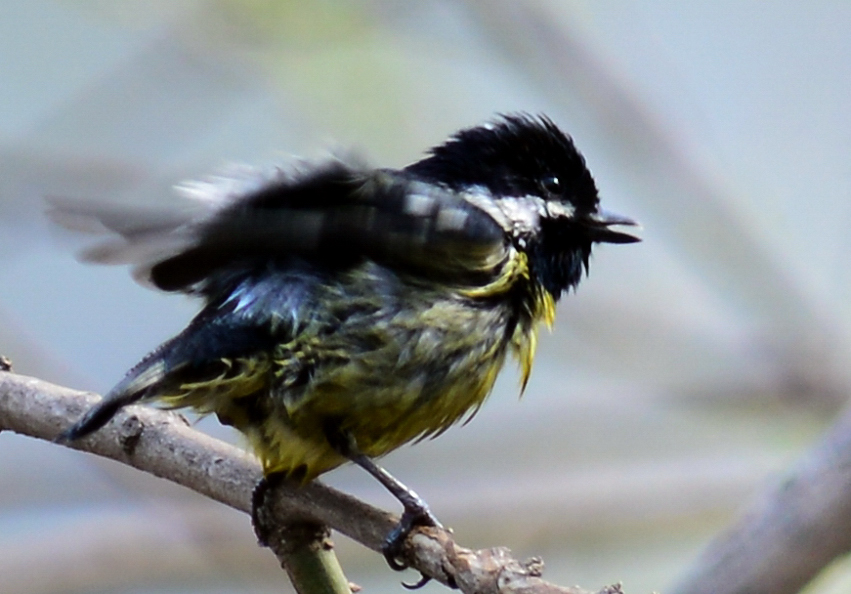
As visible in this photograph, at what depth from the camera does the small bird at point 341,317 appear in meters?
2.08

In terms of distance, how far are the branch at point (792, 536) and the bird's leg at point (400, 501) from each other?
26.7 inches

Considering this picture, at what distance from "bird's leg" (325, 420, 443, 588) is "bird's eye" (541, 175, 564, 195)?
71cm

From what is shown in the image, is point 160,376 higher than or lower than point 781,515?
higher

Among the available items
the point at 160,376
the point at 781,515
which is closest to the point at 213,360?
the point at 160,376

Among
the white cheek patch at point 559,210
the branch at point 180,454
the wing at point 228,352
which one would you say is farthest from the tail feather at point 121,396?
the white cheek patch at point 559,210

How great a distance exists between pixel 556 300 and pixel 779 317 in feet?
3.41

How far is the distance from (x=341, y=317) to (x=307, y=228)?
35 centimetres

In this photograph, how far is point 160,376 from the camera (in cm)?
216

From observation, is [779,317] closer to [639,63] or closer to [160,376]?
[639,63]

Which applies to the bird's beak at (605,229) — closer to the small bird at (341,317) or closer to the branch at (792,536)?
the small bird at (341,317)

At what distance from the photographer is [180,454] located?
2318 millimetres

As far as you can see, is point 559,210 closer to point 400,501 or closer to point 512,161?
point 512,161

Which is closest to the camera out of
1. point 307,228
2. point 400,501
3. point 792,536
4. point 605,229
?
point 792,536

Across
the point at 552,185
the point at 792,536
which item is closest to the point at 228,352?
the point at 552,185
